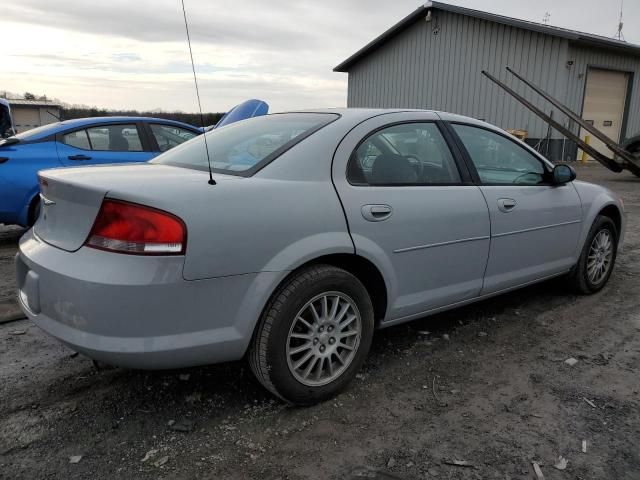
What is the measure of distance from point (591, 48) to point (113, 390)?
18438mm

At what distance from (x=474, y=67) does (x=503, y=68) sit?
1.07 meters

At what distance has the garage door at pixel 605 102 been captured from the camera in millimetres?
17578

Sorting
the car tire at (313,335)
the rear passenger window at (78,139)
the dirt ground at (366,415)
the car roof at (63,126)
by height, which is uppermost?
the car roof at (63,126)

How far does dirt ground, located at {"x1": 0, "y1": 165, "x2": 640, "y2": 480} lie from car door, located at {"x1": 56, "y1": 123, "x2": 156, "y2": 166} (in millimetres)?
3195

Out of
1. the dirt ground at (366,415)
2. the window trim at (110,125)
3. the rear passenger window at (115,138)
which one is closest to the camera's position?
the dirt ground at (366,415)

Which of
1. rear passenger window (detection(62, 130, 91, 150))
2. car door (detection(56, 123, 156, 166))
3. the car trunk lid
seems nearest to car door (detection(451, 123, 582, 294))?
the car trunk lid

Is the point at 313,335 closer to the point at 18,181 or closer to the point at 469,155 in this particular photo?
the point at 469,155

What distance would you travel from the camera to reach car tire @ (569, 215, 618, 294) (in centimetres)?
438

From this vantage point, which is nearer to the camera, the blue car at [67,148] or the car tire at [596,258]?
the car tire at [596,258]

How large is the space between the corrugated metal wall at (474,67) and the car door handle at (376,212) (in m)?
15.7

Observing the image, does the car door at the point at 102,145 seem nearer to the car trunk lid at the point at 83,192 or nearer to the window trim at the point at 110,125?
the window trim at the point at 110,125

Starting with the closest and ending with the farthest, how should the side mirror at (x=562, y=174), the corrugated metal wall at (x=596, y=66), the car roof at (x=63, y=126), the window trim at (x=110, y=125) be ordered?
the side mirror at (x=562, y=174) < the car roof at (x=63, y=126) < the window trim at (x=110, y=125) < the corrugated metal wall at (x=596, y=66)

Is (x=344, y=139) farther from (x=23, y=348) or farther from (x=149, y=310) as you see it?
(x=23, y=348)

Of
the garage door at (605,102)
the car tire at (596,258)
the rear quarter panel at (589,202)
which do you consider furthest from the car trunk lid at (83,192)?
the garage door at (605,102)
